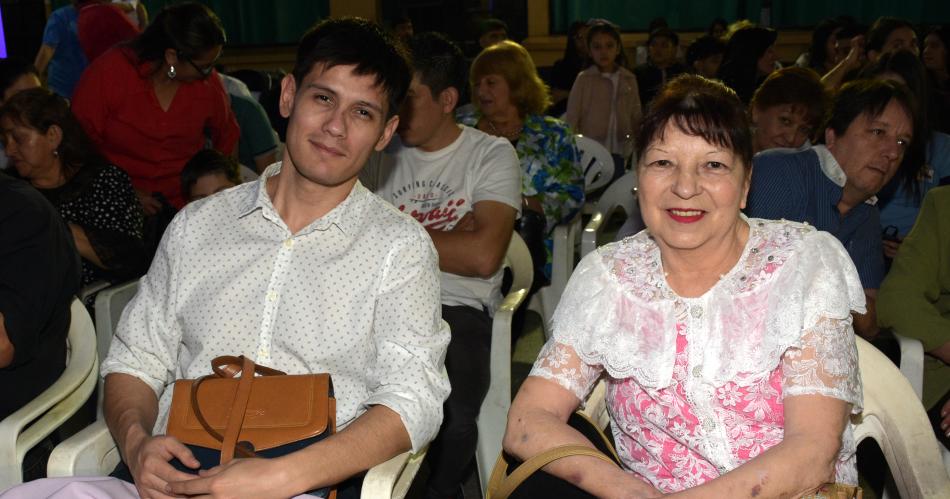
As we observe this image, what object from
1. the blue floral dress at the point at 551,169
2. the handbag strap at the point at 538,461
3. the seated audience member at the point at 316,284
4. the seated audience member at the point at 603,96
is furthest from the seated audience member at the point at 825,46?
the handbag strap at the point at 538,461

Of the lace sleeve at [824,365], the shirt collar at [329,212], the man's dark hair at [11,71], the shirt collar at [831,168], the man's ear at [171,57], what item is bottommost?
the lace sleeve at [824,365]

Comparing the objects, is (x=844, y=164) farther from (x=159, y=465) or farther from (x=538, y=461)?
(x=159, y=465)

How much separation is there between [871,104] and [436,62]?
1.30 m

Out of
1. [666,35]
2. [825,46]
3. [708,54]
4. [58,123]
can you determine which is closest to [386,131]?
[58,123]

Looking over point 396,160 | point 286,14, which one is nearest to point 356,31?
point 396,160

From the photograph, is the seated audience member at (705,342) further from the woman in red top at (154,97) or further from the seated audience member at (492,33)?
the seated audience member at (492,33)

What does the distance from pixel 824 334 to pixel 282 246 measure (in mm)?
1062

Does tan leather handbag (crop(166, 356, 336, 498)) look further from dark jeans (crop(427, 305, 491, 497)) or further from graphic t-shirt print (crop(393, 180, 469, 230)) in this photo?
graphic t-shirt print (crop(393, 180, 469, 230))

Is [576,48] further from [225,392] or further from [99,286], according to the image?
[225,392]

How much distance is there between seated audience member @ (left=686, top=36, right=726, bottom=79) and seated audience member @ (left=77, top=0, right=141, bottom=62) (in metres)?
4.06

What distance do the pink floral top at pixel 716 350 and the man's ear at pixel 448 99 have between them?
1.25 metres

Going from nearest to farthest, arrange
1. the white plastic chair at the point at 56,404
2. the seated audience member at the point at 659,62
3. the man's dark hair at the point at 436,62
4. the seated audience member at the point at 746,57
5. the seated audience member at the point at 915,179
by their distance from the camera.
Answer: the white plastic chair at the point at 56,404
the man's dark hair at the point at 436,62
the seated audience member at the point at 915,179
the seated audience member at the point at 746,57
the seated audience member at the point at 659,62

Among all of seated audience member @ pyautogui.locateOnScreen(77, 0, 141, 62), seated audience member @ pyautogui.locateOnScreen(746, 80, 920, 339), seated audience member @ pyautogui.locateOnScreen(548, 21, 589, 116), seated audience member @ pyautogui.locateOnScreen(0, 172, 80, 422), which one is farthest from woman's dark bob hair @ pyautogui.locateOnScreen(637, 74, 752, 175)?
seated audience member @ pyautogui.locateOnScreen(548, 21, 589, 116)

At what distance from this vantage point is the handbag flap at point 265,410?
5.30 feet
